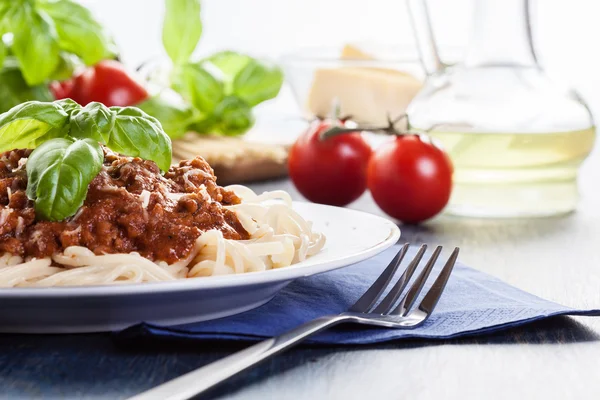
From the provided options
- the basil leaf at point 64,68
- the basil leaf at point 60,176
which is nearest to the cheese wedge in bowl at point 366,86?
the basil leaf at point 64,68

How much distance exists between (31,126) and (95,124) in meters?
0.15

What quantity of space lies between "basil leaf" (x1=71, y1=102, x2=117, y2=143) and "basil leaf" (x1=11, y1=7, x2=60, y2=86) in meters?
2.33

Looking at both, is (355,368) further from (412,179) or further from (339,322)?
(412,179)

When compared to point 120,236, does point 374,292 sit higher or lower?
lower

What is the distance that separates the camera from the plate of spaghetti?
6.51 feet

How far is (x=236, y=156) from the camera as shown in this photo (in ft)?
14.4

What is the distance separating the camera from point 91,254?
2145 mm

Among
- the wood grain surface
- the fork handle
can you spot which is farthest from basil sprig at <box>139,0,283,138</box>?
the fork handle

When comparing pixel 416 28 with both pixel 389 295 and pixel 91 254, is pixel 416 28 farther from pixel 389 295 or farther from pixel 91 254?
pixel 91 254

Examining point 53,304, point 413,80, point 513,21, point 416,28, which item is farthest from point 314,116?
point 53,304

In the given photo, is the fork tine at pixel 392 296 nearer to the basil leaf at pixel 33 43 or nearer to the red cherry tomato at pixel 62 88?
the basil leaf at pixel 33 43

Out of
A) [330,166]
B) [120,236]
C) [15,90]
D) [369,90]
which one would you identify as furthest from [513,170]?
[15,90]

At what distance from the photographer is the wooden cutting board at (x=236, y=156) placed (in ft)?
14.3

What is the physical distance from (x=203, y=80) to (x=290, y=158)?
824mm
